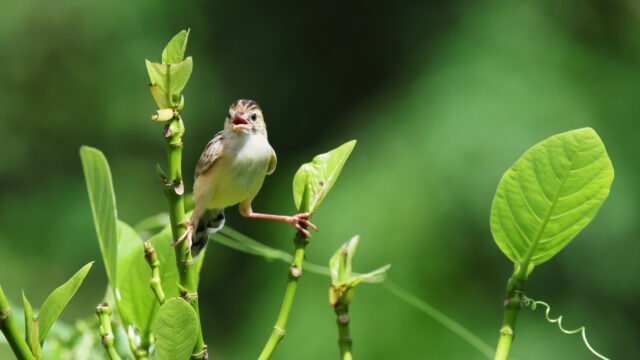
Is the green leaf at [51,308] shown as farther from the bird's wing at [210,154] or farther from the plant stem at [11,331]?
the bird's wing at [210,154]

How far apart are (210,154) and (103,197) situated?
167mm

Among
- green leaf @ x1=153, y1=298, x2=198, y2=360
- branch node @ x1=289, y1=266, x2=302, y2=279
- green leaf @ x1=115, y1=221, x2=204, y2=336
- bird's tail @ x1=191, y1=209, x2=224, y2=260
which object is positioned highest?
bird's tail @ x1=191, y1=209, x2=224, y2=260

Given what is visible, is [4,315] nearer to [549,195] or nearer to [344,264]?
[344,264]

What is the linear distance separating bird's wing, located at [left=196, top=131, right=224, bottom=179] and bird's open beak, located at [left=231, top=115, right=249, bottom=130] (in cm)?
2

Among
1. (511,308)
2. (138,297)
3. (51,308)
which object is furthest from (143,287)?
(511,308)

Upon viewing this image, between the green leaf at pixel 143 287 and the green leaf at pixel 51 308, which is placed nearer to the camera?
the green leaf at pixel 51 308

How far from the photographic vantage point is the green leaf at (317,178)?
1.35 feet

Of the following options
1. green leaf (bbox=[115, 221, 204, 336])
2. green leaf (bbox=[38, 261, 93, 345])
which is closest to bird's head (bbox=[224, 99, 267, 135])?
green leaf (bbox=[115, 221, 204, 336])

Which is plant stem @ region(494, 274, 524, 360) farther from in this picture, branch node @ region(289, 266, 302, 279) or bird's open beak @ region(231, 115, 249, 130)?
bird's open beak @ region(231, 115, 249, 130)

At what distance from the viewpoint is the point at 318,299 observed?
1.88 metres

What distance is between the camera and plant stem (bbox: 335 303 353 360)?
1.36 feet

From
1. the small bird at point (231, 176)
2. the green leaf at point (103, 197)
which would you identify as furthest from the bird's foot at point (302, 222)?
the green leaf at point (103, 197)

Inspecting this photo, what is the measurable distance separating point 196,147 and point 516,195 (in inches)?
86.7

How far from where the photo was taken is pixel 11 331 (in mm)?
335
